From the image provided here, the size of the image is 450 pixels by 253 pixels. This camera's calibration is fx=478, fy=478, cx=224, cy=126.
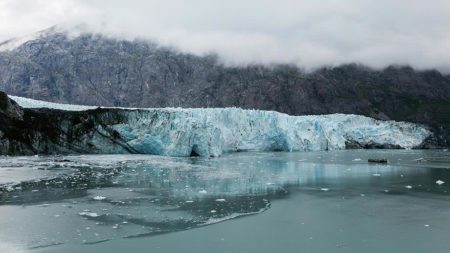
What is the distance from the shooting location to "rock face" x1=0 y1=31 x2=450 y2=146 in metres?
106

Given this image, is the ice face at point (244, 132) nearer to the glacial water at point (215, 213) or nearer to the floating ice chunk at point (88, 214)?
the glacial water at point (215, 213)

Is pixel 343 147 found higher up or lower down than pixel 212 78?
lower down

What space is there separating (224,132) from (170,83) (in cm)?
7829

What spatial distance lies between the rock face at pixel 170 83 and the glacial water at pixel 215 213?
87.1m

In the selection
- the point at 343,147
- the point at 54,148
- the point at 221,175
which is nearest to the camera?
the point at 221,175

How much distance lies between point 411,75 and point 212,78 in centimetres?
7519

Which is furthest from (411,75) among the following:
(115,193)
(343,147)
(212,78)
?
(115,193)

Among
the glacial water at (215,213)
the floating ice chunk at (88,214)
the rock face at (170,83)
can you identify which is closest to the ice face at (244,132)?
the glacial water at (215,213)

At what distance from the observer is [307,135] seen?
156ft

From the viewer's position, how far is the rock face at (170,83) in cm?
10600

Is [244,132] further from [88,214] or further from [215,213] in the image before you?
[88,214]

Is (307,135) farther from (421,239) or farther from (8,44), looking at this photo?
(8,44)

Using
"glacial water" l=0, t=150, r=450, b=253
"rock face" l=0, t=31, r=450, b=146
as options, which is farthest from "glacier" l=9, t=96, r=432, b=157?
"rock face" l=0, t=31, r=450, b=146

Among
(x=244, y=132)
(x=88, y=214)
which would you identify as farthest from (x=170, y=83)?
(x=88, y=214)
